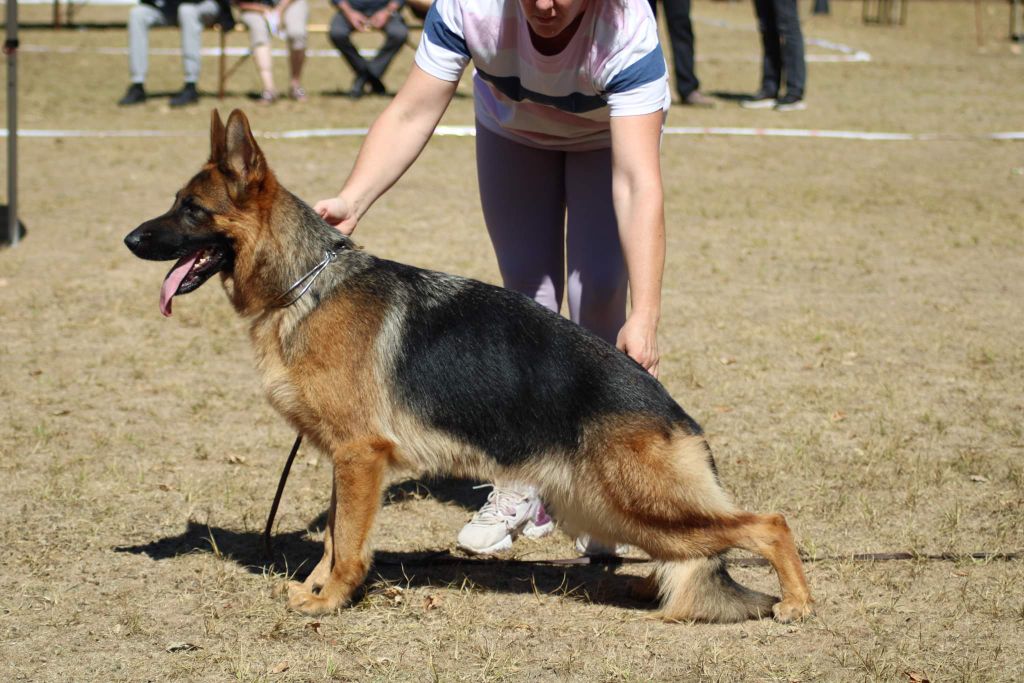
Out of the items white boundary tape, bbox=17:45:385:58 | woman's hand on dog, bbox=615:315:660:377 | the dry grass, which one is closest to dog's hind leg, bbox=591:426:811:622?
the dry grass

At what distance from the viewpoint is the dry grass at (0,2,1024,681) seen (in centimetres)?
362

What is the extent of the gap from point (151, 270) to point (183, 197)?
4.60m

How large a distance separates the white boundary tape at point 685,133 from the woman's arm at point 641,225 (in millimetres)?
8823

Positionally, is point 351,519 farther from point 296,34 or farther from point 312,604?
point 296,34

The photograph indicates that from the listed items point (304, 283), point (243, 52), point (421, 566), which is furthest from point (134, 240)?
point (243, 52)

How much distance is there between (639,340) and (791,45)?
11699mm

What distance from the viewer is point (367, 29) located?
14.7 meters

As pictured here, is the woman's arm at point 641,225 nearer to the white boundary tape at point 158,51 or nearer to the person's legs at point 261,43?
the person's legs at point 261,43

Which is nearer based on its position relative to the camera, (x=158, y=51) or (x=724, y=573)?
(x=724, y=573)

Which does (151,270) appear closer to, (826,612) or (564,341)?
(564,341)

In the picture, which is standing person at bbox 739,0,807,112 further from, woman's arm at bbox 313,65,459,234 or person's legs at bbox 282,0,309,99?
woman's arm at bbox 313,65,459,234

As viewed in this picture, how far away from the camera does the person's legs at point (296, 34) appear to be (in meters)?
14.3

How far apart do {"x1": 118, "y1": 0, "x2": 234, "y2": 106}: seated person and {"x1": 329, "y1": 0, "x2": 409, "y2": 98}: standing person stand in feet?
4.74

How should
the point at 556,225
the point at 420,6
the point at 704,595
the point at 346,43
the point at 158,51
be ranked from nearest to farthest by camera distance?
A: the point at 704,595, the point at 556,225, the point at 420,6, the point at 346,43, the point at 158,51
